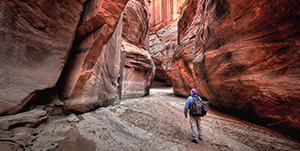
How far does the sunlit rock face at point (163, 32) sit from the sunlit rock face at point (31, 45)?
61.7 ft

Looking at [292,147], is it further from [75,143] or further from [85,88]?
[85,88]

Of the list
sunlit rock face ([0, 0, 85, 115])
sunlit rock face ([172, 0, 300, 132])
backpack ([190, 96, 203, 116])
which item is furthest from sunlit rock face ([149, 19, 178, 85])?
sunlit rock face ([0, 0, 85, 115])

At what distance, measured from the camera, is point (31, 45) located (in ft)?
8.25

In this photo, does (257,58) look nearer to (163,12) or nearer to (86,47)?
(86,47)

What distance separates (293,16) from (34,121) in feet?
20.6

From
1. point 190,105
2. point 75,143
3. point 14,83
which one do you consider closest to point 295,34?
point 190,105

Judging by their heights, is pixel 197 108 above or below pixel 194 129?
above

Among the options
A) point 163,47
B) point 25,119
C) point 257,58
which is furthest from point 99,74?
point 163,47

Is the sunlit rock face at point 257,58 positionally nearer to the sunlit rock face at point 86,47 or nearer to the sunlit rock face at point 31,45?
the sunlit rock face at point 86,47

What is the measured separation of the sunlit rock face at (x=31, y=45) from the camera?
2145mm

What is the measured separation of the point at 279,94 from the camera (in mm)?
2807

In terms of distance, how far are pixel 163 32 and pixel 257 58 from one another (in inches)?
876

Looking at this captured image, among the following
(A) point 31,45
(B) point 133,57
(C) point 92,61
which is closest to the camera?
(A) point 31,45

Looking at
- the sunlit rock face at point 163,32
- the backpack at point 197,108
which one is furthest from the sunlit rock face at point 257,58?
the sunlit rock face at point 163,32
